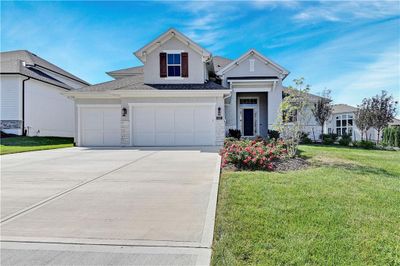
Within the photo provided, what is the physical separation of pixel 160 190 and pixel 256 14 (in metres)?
11.4

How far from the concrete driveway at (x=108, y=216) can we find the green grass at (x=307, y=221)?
381mm

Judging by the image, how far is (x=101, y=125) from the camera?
15.7 meters

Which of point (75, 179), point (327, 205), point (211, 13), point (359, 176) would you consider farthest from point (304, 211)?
point (211, 13)

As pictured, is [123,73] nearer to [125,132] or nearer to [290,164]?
[125,132]

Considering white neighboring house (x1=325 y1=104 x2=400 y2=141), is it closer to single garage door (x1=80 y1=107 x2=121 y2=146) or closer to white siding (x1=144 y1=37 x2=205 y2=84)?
white siding (x1=144 y1=37 x2=205 y2=84)

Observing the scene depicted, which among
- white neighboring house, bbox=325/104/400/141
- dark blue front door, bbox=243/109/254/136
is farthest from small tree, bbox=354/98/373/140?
dark blue front door, bbox=243/109/254/136

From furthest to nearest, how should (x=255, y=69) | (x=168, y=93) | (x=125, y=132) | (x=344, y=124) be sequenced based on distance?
A: 1. (x=344, y=124)
2. (x=255, y=69)
3. (x=125, y=132)
4. (x=168, y=93)

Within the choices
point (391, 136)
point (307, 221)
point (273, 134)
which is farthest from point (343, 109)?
point (307, 221)

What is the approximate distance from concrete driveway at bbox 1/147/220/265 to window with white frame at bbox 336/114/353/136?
25.4 meters

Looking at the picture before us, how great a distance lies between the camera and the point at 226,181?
6.23m

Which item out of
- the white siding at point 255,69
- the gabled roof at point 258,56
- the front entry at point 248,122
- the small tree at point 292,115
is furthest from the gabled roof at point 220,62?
the small tree at point 292,115

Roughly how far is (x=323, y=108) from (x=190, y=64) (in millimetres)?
11373

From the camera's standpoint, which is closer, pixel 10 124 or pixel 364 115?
pixel 364 115

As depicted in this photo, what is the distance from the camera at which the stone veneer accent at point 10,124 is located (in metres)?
19.8
